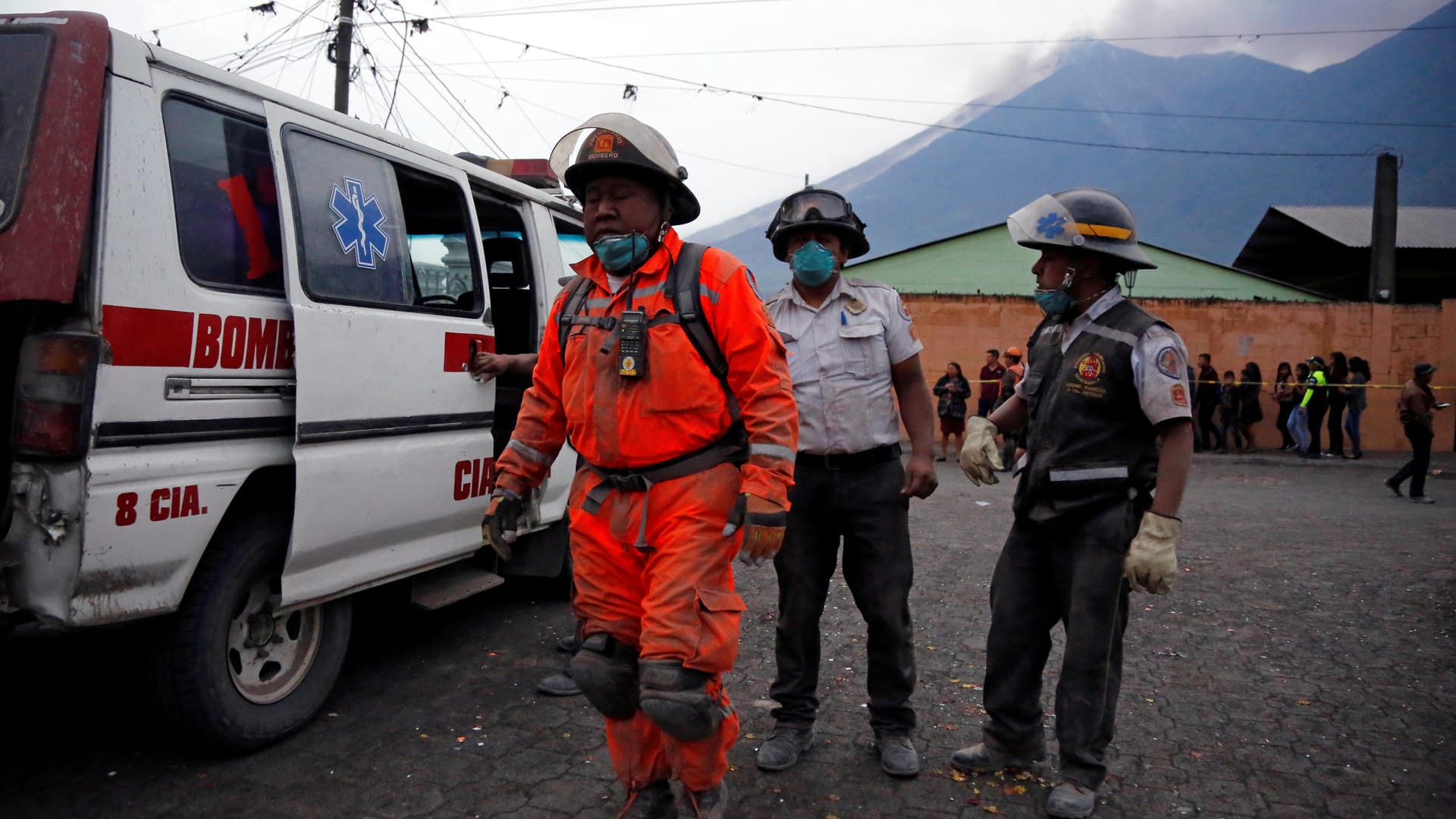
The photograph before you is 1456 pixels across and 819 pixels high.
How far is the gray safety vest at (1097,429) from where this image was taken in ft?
9.95

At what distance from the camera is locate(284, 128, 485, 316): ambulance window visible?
11.3 feet

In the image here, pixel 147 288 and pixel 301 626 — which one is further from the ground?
pixel 147 288

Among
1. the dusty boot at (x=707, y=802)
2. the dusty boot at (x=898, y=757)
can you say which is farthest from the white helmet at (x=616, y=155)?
the dusty boot at (x=898, y=757)

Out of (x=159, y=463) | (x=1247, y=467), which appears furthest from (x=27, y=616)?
(x=1247, y=467)

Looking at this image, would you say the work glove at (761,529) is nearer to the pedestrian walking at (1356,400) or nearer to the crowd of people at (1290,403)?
the crowd of people at (1290,403)

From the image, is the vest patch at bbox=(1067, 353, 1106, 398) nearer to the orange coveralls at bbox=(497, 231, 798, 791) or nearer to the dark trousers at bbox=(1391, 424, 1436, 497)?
the orange coveralls at bbox=(497, 231, 798, 791)

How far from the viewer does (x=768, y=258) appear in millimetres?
163875

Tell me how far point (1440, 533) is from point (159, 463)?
34.0 ft

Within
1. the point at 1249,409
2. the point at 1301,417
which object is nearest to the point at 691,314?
the point at 1301,417

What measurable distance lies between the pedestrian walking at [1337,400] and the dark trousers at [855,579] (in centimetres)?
1655

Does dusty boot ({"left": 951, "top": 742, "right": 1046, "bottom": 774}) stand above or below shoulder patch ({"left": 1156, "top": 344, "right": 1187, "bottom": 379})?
below

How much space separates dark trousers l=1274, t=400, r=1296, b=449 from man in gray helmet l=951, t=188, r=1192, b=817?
17.1 meters

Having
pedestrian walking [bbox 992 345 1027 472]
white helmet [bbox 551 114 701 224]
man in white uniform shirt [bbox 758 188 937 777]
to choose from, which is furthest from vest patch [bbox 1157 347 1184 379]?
pedestrian walking [bbox 992 345 1027 472]

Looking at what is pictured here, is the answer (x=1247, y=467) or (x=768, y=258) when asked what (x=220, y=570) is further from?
(x=768, y=258)
